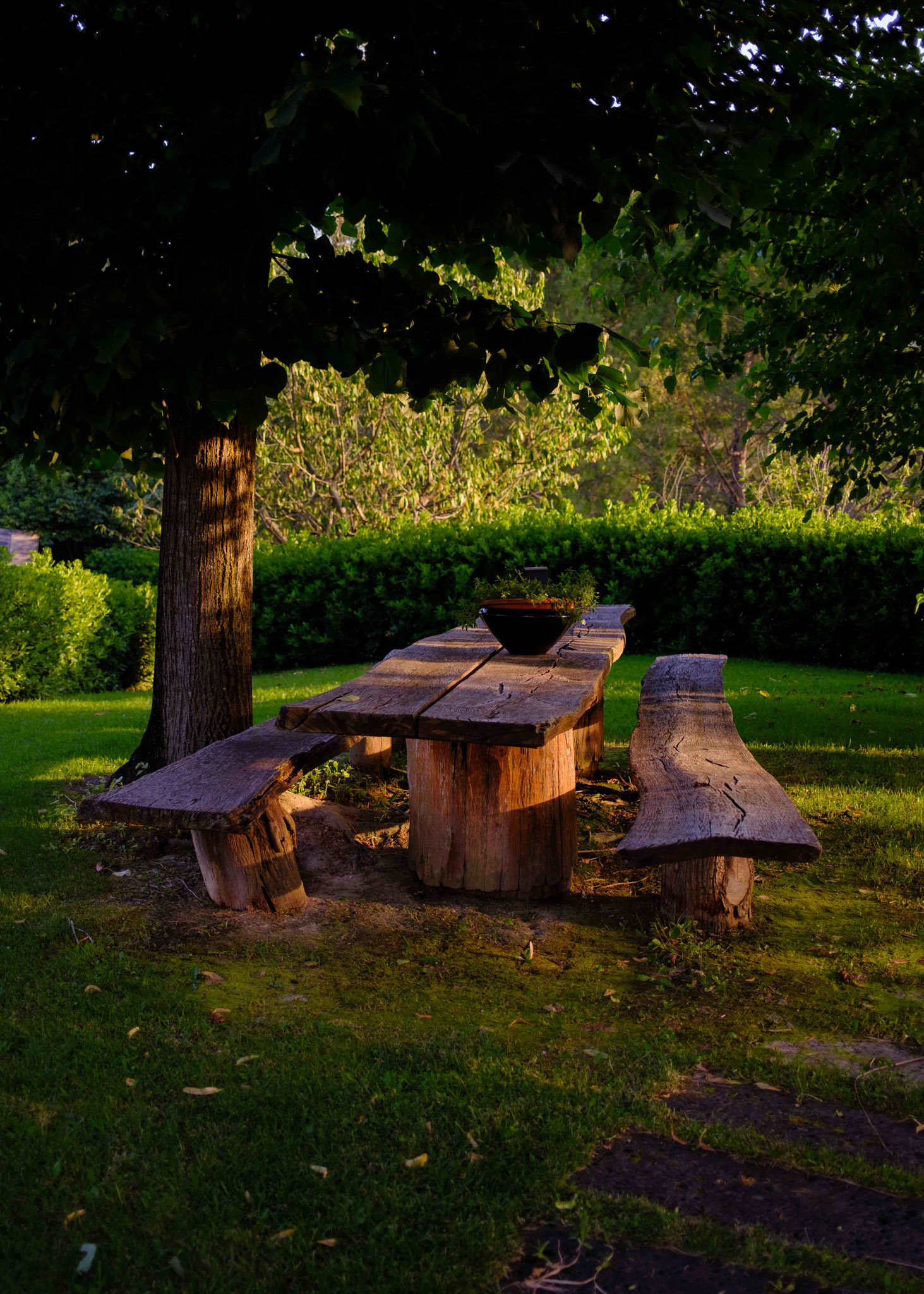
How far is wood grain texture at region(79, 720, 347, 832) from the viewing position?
11.4 feet

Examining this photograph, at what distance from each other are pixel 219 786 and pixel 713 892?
1919mm

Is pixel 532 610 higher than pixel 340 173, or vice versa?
pixel 340 173

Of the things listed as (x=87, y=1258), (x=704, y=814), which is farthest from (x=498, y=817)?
(x=87, y=1258)

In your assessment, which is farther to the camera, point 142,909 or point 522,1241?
point 142,909

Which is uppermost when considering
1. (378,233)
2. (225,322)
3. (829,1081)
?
(378,233)

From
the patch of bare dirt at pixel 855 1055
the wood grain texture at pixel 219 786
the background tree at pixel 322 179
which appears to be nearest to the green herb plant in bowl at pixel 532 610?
the background tree at pixel 322 179

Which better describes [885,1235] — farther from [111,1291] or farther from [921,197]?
[921,197]

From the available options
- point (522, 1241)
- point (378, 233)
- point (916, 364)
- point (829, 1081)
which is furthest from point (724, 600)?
point (522, 1241)

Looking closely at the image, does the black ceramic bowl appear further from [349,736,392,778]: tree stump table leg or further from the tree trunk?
[349,736,392,778]: tree stump table leg

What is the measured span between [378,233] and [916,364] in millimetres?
2921

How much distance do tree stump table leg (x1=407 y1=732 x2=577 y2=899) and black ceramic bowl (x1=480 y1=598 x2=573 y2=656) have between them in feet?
2.49

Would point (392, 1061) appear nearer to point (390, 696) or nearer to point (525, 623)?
point (390, 696)

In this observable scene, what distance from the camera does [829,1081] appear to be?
2.85 meters

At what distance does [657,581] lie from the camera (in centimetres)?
1182
